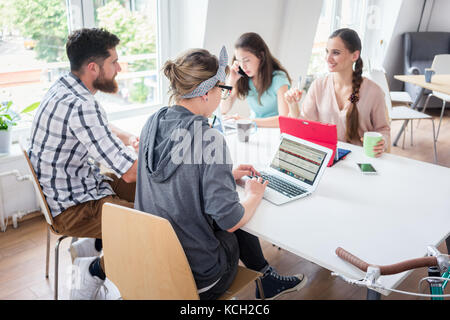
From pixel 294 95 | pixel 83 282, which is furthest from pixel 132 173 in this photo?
pixel 294 95

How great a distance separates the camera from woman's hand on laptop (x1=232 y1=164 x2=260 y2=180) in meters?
1.72

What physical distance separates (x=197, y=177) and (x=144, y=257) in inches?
12.1

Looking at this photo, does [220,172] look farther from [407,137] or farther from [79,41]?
[407,137]

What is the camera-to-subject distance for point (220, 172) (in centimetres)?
129

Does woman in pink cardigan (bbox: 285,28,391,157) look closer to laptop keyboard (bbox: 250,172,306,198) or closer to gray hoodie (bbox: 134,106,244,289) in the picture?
laptop keyboard (bbox: 250,172,306,198)

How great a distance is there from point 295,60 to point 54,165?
290 centimetres

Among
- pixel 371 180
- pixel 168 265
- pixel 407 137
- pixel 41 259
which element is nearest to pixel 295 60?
pixel 407 137

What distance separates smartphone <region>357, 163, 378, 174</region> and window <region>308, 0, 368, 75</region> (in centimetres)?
328

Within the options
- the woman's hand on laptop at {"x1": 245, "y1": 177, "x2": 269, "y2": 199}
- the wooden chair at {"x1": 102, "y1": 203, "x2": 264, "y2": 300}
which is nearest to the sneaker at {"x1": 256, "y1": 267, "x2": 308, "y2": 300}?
the woman's hand on laptop at {"x1": 245, "y1": 177, "x2": 269, "y2": 199}

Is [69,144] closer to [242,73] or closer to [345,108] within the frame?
[242,73]

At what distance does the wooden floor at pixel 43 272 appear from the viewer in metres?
2.12

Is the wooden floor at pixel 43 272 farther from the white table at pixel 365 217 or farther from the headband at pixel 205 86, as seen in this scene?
the headband at pixel 205 86

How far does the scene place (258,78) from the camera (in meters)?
2.75
